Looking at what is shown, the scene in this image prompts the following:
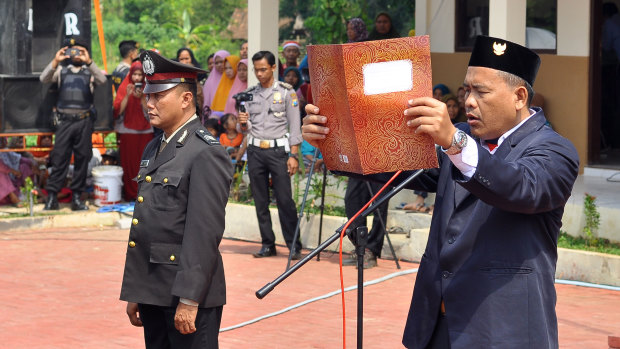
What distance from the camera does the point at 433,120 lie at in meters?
3.35

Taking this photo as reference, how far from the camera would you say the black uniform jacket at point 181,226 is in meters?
4.70

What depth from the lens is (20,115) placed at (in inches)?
557

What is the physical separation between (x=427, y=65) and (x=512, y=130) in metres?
0.45

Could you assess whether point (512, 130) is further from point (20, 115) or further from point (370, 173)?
point (20, 115)

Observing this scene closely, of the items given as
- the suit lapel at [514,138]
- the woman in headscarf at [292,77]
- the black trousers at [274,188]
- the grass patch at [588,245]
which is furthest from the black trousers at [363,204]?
the suit lapel at [514,138]

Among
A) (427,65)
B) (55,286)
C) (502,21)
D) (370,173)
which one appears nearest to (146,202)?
(370,173)

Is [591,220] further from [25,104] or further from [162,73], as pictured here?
[25,104]

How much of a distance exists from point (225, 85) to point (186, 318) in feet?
38.4

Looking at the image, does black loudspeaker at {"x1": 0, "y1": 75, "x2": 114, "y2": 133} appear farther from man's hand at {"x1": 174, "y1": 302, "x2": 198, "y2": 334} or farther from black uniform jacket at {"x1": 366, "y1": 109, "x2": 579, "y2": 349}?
black uniform jacket at {"x1": 366, "y1": 109, "x2": 579, "y2": 349}

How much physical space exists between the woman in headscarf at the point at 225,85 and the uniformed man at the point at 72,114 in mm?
2205

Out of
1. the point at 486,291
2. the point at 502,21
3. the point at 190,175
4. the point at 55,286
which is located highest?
the point at 502,21

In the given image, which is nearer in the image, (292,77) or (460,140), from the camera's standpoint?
(460,140)

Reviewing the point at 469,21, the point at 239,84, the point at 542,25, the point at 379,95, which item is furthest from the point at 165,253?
the point at 469,21

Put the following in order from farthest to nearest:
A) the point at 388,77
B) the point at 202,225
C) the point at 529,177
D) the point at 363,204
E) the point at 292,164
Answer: the point at 292,164
the point at 363,204
the point at 202,225
the point at 388,77
the point at 529,177
